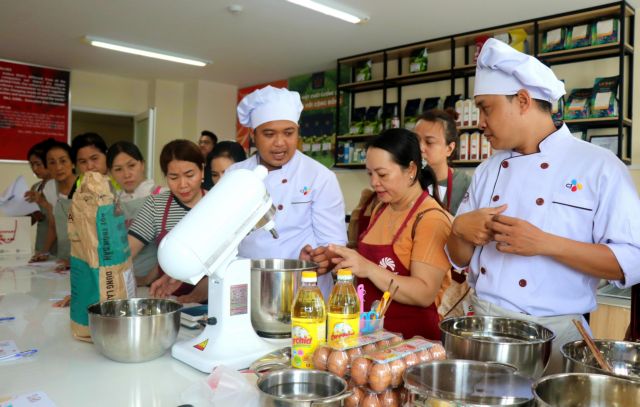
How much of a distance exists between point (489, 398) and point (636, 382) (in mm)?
227

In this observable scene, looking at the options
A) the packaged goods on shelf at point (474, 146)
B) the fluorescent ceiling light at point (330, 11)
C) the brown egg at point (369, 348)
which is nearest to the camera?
the brown egg at point (369, 348)

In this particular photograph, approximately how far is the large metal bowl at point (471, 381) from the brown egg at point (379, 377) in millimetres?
39

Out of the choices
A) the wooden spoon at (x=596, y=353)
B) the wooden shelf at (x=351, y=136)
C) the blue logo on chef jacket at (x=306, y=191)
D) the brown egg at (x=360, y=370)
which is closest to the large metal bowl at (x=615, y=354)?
the wooden spoon at (x=596, y=353)

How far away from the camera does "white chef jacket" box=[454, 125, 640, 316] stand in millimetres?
1277

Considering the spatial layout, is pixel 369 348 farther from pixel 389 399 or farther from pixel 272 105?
pixel 272 105

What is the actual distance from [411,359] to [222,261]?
532 millimetres

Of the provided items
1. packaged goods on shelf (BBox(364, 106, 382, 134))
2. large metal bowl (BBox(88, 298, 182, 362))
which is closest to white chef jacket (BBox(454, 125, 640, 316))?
large metal bowl (BBox(88, 298, 182, 362))

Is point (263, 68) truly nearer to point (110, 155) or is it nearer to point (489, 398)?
point (110, 155)

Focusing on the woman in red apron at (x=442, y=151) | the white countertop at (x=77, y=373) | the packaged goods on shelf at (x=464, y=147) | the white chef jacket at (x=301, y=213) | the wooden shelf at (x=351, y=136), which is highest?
the wooden shelf at (x=351, y=136)

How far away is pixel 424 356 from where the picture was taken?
991 mm

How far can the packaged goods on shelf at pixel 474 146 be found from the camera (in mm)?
5043

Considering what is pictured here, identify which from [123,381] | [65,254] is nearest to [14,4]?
[65,254]

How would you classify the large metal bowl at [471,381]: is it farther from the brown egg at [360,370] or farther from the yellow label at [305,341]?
the yellow label at [305,341]

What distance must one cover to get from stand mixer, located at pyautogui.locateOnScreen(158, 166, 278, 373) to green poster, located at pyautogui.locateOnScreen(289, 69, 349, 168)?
210 inches
